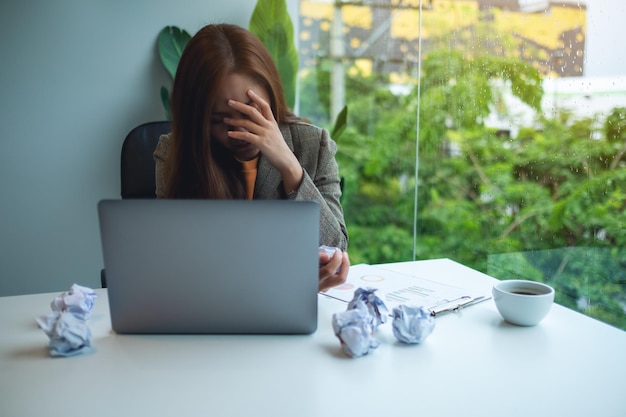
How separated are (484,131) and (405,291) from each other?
1.54 metres

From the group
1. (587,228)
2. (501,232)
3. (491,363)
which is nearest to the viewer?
(491,363)

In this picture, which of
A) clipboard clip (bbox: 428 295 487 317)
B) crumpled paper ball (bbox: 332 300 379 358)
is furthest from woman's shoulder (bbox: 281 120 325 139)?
crumpled paper ball (bbox: 332 300 379 358)

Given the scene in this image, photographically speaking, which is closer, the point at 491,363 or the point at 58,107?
the point at 491,363

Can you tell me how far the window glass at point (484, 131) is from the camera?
1.57m

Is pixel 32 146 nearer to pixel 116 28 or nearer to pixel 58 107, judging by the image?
pixel 58 107

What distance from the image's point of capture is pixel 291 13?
2660 millimetres

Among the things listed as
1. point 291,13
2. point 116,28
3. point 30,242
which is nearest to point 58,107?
point 116,28

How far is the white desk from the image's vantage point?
0.64 m

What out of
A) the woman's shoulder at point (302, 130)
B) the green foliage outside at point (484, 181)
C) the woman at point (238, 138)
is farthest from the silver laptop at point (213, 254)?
the green foliage outside at point (484, 181)

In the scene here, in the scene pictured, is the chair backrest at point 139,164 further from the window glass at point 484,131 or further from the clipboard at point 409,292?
the window glass at point 484,131

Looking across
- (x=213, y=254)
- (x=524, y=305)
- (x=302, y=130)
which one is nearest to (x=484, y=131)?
(x=302, y=130)

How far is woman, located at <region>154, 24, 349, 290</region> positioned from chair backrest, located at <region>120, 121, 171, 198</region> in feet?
0.32

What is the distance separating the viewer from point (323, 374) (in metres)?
0.73

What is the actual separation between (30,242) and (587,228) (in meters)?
2.17
